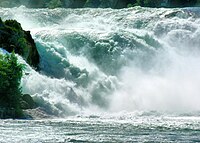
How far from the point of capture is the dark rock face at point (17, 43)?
6862cm

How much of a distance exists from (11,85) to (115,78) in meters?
19.1

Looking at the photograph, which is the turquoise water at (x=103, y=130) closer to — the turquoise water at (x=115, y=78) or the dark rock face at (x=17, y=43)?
the turquoise water at (x=115, y=78)

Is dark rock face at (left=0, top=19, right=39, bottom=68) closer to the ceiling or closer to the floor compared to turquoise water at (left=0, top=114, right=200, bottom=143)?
closer to the ceiling

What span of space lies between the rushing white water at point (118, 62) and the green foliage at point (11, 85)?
4430 mm

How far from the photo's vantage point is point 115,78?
7256cm

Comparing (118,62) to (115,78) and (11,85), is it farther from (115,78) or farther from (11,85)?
(11,85)

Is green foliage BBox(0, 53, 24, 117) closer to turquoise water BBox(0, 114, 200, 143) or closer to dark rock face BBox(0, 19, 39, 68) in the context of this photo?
turquoise water BBox(0, 114, 200, 143)

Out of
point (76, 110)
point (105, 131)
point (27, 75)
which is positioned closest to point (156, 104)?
point (76, 110)

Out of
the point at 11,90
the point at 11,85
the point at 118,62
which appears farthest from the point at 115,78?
the point at 11,90

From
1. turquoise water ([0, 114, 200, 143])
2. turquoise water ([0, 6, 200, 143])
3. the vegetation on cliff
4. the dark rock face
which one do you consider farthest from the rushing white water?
turquoise water ([0, 114, 200, 143])

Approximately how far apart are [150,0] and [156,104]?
233 feet

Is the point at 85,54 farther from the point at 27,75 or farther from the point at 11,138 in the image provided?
the point at 11,138

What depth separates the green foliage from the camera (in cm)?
5450

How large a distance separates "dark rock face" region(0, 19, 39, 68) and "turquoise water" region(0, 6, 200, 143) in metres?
1.38
